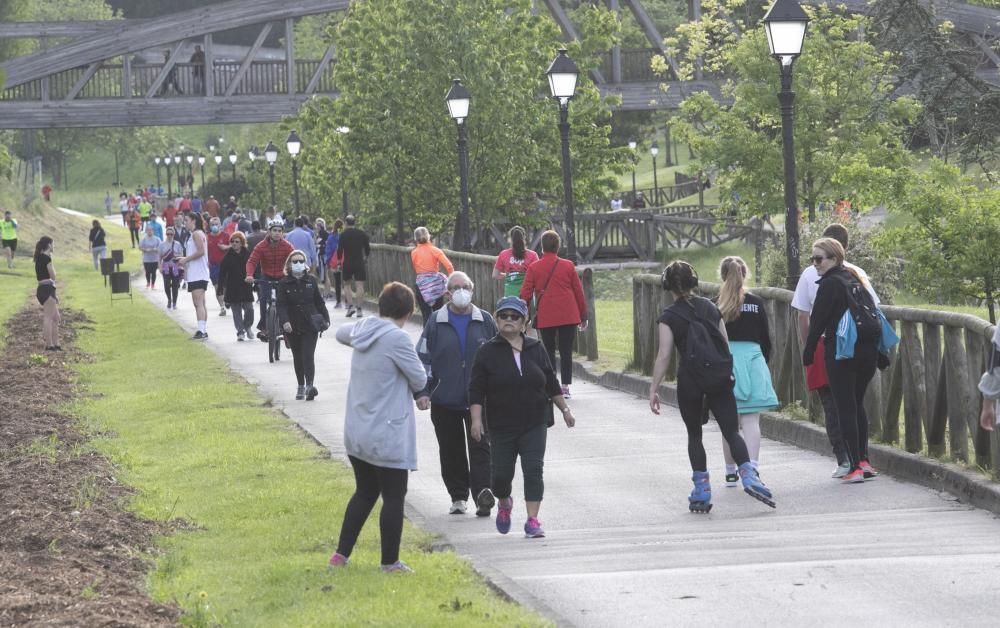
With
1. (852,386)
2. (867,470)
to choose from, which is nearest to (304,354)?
(867,470)

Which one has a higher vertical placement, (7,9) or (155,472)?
(7,9)

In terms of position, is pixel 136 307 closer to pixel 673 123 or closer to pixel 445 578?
pixel 673 123

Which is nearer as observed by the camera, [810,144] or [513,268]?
[513,268]

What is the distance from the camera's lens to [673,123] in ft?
132

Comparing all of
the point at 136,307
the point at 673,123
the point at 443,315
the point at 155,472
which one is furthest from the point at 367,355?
the point at 673,123

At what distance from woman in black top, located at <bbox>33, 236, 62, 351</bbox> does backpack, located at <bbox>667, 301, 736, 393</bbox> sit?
15518mm

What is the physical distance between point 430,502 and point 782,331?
461 centimetres

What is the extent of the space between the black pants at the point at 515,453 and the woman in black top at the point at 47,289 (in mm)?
15598

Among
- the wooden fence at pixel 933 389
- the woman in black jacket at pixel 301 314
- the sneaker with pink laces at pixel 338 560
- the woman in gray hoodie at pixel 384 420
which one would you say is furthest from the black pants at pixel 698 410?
the woman in black jacket at pixel 301 314

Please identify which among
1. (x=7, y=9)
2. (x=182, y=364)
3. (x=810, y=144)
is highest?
(x=7, y=9)

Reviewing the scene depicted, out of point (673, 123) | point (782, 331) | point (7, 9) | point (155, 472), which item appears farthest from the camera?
point (673, 123)

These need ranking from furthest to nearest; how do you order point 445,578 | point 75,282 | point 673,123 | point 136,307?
1. point 75,282
2. point 673,123
3. point 136,307
4. point 445,578

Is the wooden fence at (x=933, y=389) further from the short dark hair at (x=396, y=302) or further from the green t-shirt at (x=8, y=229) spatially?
the green t-shirt at (x=8, y=229)

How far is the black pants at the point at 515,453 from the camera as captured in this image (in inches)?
421
